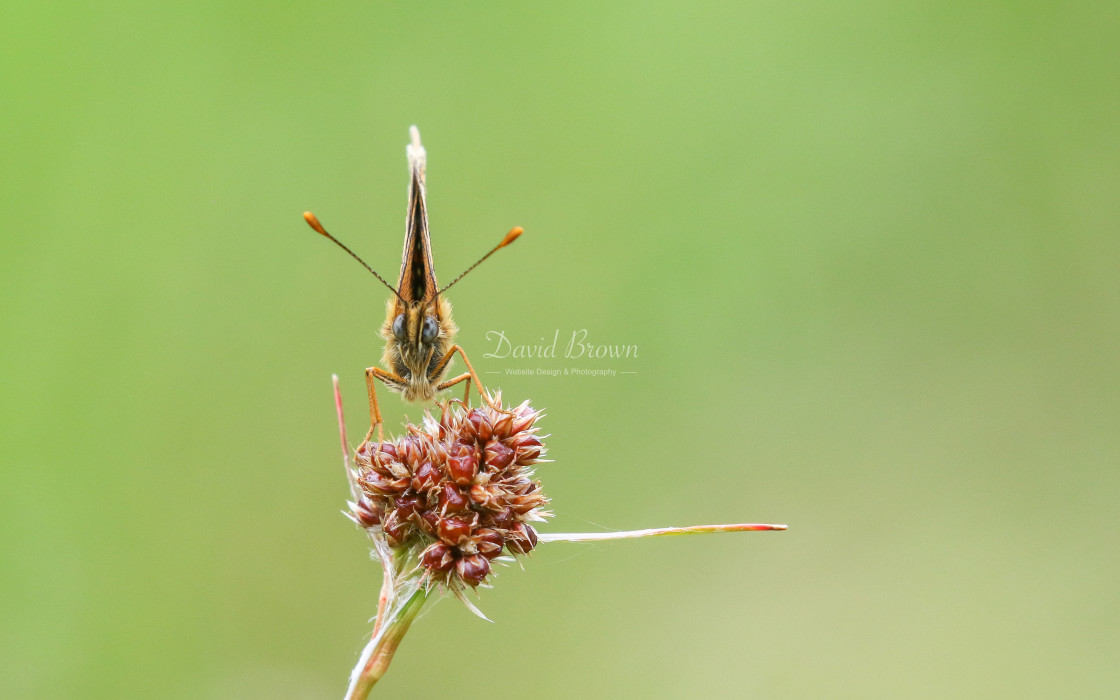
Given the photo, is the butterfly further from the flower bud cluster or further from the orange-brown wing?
the flower bud cluster

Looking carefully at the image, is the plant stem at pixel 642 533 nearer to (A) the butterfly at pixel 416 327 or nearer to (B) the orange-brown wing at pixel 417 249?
(A) the butterfly at pixel 416 327

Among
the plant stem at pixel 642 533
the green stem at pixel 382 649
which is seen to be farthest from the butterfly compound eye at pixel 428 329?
the green stem at pixel 382 649

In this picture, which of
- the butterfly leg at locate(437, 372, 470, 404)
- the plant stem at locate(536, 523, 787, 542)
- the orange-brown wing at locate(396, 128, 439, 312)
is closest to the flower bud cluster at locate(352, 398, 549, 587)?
the plant stem at locate(536, 523, 787, 542)

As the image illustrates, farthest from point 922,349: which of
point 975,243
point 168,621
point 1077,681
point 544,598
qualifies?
point 168,621

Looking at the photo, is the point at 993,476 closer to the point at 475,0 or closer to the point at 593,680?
the point at 593,680

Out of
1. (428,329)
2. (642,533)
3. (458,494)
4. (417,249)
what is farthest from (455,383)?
(642,533)

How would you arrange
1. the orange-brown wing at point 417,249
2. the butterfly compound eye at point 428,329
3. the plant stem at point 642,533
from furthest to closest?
the butterfly compound eye at point 428,329, the orange-brown wing at point 417,249, the plant stem at point 642,533
